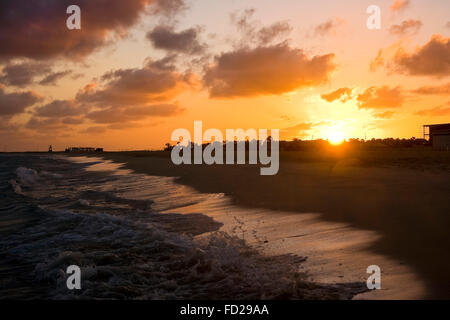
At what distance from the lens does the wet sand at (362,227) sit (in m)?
6.20

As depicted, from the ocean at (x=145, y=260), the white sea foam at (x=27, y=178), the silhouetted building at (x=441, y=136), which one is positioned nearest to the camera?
the ocean at (x=145, y=260)

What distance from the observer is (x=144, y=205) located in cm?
1584

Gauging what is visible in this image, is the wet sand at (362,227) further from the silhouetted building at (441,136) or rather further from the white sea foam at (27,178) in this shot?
the silhouetted building at (441,136)

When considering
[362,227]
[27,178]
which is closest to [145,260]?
[362,227]

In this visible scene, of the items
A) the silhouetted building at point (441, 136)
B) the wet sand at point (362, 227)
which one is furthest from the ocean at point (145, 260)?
the silhouetted building at point (441, 136)

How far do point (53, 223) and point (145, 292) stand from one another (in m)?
7.70

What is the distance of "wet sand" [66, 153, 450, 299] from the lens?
6.20 meters

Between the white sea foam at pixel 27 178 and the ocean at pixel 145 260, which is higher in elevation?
the white sea foam at pixel 27 178

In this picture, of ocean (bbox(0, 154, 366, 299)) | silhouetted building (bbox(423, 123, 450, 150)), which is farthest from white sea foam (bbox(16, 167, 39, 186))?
silhouetted building (bbox(423, 123, 450, 150))

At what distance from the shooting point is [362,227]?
952 centimetres

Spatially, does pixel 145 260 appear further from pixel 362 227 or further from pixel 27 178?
Answer: pixel 27 178

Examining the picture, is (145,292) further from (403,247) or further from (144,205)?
(144,205)
